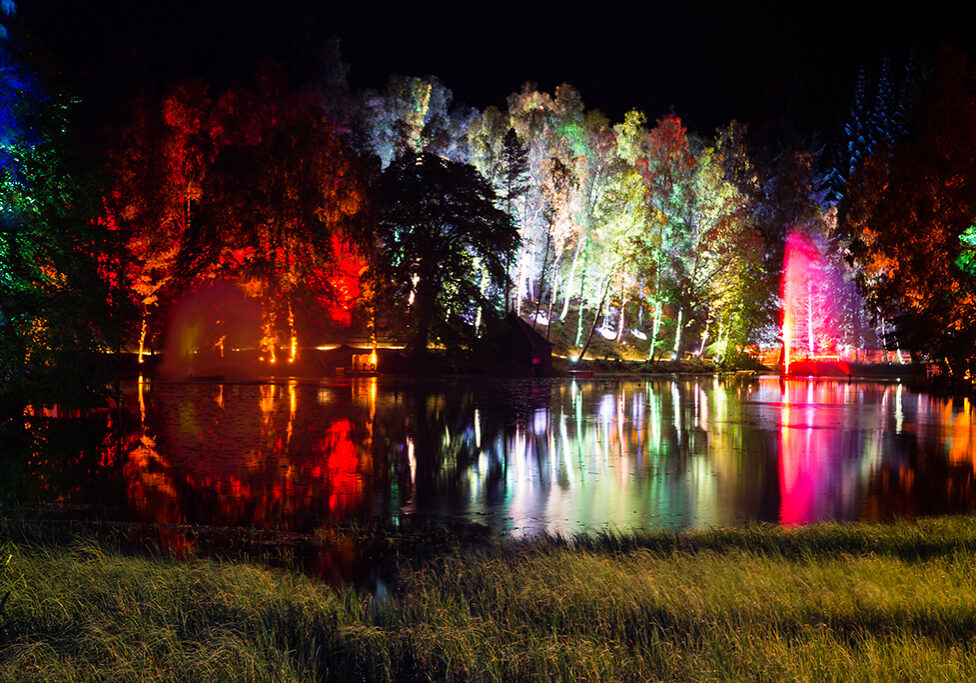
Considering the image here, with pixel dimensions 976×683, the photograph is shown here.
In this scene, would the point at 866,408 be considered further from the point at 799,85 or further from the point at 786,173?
the point at 799,85

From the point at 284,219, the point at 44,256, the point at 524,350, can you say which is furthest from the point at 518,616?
the point at 524,350

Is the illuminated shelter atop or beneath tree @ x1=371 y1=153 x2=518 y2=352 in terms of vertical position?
beneath

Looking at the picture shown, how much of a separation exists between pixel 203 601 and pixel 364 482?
29.3 feet

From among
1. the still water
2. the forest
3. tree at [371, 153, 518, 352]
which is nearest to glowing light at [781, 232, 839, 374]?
the forest

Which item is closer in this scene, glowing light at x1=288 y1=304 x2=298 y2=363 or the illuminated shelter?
glowing light at x1=288 y1=304 x2=298 y2=363

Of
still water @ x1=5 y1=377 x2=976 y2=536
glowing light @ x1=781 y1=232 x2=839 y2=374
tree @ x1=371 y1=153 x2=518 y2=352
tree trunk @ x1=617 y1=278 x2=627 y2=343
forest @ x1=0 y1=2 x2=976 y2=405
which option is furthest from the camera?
tree trunk @ x1=617 y1=278 x2=627 y2=343

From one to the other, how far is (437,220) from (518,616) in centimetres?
5311

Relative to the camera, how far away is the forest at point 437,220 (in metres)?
24.5

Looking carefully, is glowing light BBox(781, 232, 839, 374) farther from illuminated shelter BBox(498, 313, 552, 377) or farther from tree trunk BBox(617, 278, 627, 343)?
illuminated shelter BBox(498, 313, 552, 377)

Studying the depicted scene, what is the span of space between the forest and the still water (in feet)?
14.1

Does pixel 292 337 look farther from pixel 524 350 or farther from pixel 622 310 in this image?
pixel 622 310

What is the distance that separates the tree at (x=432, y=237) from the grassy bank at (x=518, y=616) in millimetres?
48520

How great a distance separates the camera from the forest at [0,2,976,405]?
80.4 ft

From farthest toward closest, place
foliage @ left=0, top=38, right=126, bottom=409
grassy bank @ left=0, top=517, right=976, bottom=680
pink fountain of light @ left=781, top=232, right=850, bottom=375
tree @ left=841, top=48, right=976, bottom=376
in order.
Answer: pink fountain of light @ left=781, top=232, right=850, bottom=375, tree @ left=841, top=48, right=976, bottom=376, foliage @ left=0, top=38, right=126, bottom=409, grassy bank @ left=0, top=517, right=976, bottom=680
